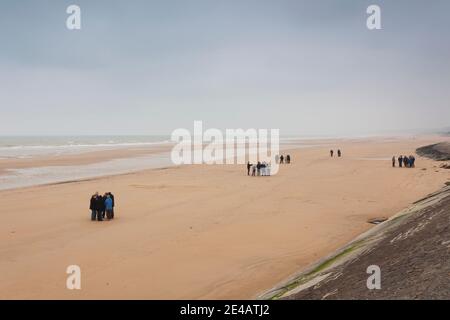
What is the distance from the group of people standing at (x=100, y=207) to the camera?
684 inches

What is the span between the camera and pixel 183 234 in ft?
48.7

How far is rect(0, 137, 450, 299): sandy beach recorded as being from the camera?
9953 millimetres

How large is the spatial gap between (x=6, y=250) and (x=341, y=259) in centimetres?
1149

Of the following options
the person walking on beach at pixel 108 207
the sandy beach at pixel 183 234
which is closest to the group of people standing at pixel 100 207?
the person walking on beach at pixel 108 207

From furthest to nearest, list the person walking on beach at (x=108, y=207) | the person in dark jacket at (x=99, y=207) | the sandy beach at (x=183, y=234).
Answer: the person walking on beach at (x=108, y=207), the person in dark jacket at (x=99, y=207), the sandy beach at (x=183, y=234)

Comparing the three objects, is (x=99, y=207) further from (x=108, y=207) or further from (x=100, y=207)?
(x=108, y=207)

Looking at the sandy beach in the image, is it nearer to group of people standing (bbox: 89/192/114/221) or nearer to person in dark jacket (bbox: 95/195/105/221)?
group of people standing (bbox: 89/192/114/221)

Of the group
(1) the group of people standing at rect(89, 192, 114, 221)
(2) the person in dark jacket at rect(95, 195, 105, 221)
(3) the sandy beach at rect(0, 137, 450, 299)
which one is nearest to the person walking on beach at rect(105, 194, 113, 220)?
(1) the group of people standing at rect(89, 192, 114, 221)

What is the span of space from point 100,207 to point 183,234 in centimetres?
501

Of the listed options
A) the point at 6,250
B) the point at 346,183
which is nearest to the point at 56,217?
the point at 6,250

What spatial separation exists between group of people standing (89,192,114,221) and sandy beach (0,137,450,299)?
50 centimetres

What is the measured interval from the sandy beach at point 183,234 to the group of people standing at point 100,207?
499mm

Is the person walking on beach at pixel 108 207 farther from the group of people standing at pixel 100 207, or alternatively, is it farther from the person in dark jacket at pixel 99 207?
the person in dark jacket at pixel 99 207

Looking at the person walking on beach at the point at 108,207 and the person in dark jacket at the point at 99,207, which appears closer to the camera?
the person in dark jacket at the point at 99,207
